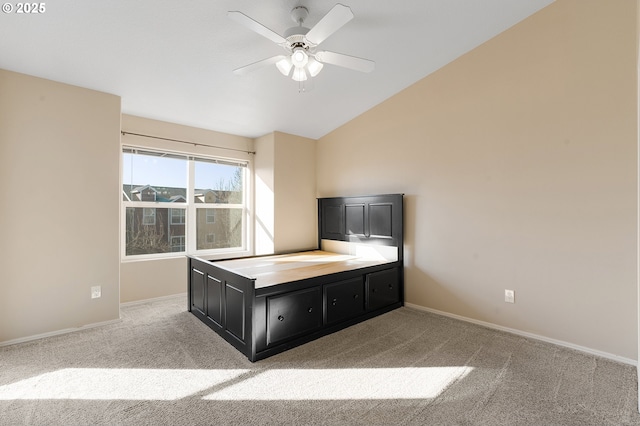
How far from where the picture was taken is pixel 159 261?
416cm

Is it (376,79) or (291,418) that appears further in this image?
(376,79)

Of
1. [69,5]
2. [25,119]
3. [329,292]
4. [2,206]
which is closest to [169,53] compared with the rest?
[69,5]

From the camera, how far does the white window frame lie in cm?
399

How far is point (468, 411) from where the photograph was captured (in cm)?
189

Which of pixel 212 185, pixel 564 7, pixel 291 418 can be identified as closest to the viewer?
pixel 291 418

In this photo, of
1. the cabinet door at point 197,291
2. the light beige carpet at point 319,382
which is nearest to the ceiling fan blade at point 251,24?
the light beige carpet at point 319,382

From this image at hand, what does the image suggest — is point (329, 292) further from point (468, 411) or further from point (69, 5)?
point (69, 5)

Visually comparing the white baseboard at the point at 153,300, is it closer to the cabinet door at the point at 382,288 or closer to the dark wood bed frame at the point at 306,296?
the dark wood bed frame at the point at 306,296

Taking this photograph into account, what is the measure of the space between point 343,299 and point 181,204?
2.78 metres

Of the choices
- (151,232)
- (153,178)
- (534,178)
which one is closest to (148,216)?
(151,232)

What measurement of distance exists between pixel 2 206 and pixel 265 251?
3007 millimetres

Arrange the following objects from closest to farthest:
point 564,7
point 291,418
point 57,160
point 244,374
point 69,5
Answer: point 291,418, point 69,5, point 244,374, point 564,7, point 57,160

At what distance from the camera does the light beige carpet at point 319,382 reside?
1.85 m

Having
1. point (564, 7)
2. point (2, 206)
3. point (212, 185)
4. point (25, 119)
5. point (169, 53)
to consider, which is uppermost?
point (564, 7)
